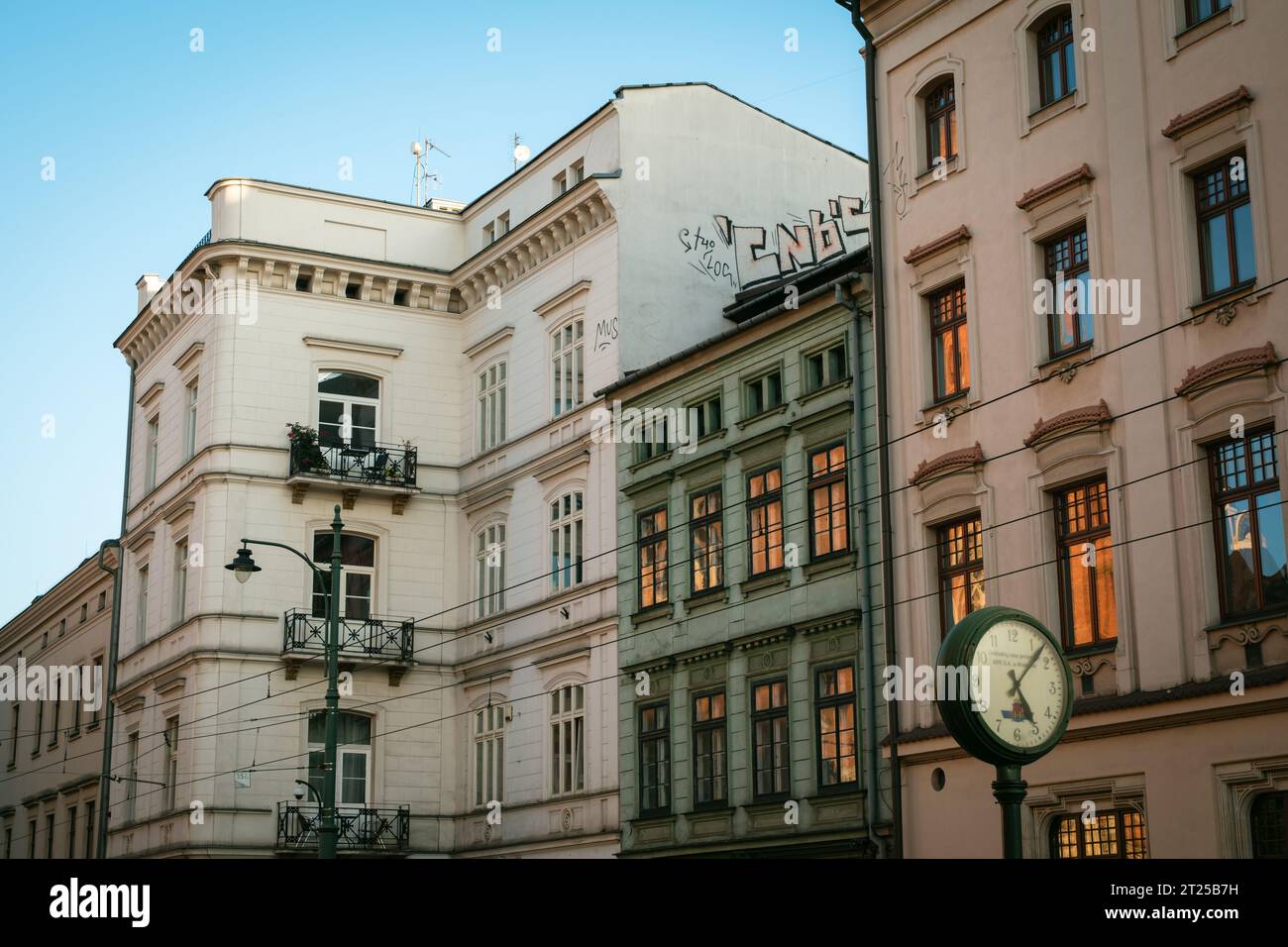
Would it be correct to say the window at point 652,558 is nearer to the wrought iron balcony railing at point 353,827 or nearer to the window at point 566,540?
the window at point 566,540

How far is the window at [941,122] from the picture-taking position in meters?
28.2

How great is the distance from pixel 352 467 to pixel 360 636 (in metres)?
4.27

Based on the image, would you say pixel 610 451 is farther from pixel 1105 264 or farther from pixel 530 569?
pixel 1105 264

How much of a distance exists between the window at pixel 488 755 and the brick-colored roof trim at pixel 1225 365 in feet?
70.2

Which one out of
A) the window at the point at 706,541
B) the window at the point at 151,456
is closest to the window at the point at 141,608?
the window at the point at 151,456

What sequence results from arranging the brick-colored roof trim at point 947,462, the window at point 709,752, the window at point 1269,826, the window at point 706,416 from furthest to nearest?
the window at point 706,416, the window at point 709,752, the brick-colored roof trim at point 947,462, the window at point 1269,826

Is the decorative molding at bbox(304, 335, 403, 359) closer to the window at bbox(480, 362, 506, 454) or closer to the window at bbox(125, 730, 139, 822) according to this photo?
the window at bbox(480, 362, 506, 454)

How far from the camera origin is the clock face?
1408 centimetres

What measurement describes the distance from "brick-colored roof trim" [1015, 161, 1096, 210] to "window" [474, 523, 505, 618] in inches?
743

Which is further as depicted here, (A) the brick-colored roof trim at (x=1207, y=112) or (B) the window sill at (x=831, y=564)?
(B) the window sill at (x=831, y=564)

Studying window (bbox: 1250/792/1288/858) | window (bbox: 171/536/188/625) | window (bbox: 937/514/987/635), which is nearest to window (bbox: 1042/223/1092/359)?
window (bbox: 937/514/987/635)
